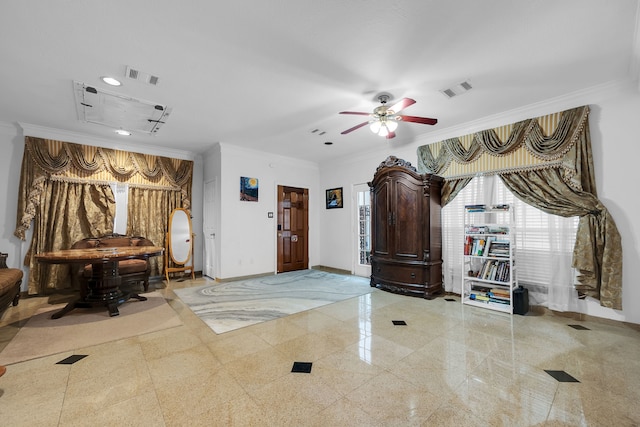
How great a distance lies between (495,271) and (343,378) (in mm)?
2872

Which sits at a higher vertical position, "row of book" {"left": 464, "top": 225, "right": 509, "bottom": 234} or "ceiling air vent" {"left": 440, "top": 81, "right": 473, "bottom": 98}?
"ceiling air vent" {"left": 440, "top": 81, "right": 473, "bottom": 98}

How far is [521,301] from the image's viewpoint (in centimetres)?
348

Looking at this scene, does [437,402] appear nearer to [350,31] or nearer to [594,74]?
[350,31]

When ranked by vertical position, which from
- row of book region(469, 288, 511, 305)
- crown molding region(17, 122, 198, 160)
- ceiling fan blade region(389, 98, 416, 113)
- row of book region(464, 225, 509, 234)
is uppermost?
crown molding region(17, 122, 198, 160)

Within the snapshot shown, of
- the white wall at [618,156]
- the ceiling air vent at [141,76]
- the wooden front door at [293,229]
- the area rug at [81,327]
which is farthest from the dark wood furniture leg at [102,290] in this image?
the white wall at [618,156]

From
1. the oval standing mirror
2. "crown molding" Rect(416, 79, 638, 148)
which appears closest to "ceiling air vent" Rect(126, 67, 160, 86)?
the oval standing mirror

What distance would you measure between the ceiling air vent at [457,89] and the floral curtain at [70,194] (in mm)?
5276

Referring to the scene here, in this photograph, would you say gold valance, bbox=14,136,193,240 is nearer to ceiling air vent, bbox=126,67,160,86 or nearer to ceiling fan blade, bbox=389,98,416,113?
ceiling air vent, bbox=126,67,160,86

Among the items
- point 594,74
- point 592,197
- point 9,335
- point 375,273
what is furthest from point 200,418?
point 594,74

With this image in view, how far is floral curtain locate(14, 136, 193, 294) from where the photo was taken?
4383 millimetres

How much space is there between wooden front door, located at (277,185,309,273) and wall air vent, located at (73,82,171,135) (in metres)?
2.88

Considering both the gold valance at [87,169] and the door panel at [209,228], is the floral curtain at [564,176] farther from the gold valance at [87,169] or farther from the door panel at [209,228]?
the gold valance at [87,169]

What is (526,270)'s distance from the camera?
12.2 feet

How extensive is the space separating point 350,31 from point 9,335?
452 centimetres
